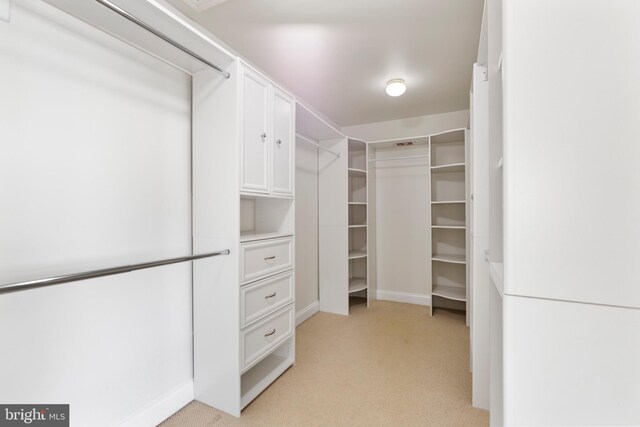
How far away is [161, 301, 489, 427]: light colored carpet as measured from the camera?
166 centimetres

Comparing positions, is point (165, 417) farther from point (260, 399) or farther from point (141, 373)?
point (260, 399)

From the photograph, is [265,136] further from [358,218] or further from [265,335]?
[358,218]

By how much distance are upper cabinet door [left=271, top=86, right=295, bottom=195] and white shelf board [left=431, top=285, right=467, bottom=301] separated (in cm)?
223

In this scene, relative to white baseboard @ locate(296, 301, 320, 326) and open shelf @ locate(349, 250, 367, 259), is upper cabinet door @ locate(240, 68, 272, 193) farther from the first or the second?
open shelf @ locate(349, 250, 367, 259)

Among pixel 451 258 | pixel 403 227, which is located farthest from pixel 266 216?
pixel 451 258

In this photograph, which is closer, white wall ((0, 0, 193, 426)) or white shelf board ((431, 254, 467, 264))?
white wall ((0, 0, 193, 426))

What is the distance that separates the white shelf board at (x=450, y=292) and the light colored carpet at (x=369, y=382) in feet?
0.94

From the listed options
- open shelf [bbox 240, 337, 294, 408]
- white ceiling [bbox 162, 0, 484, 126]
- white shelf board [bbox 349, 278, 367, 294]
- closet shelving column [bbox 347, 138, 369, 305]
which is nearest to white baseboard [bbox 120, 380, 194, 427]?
open shelf [bbox 240, 337, 294, 408]

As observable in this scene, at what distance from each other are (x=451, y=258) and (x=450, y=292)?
0.40 m

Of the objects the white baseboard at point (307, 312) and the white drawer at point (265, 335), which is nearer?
the white drawer at point (265, 335)

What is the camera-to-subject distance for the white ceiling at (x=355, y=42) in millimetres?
1782

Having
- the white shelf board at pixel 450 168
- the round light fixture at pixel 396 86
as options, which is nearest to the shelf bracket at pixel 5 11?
the round light fixture at pixel 396 86

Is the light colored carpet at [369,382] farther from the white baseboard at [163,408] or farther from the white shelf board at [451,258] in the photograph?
the white shelf board at [451,258]

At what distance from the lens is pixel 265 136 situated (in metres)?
1.94
